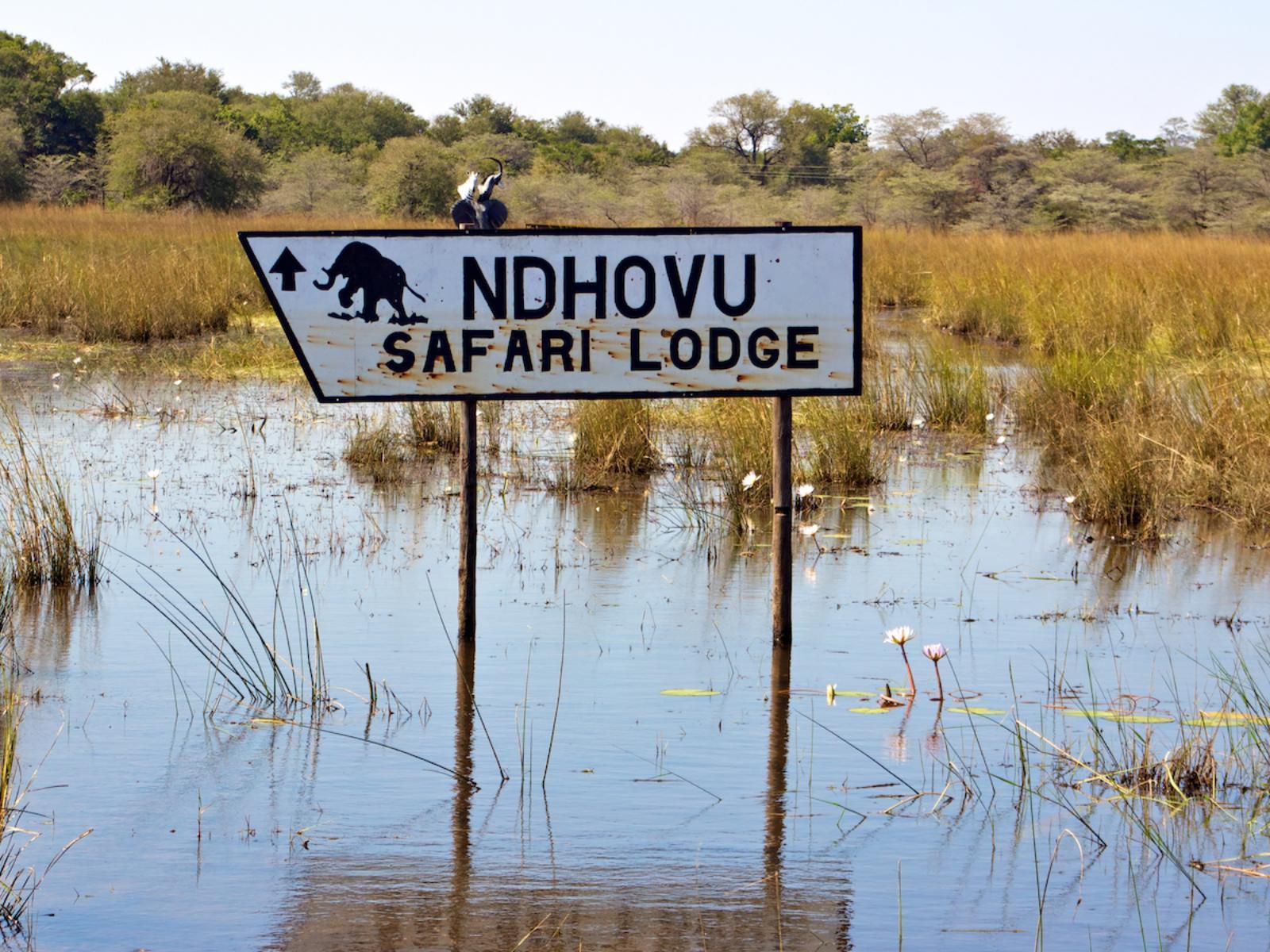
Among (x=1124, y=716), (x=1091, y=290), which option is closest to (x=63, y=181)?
(x=1091, y=290)

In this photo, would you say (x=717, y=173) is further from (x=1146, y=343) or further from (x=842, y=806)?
(x=842, y=806)

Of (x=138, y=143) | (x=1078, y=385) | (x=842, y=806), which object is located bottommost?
Result: (x=842, y=806)

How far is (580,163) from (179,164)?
25.1m

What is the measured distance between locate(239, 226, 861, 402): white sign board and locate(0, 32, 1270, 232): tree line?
97.3 feet

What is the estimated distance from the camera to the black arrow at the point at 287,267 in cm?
534

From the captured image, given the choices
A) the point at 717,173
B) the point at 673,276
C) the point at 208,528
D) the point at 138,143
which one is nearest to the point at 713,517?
the point at 208,528

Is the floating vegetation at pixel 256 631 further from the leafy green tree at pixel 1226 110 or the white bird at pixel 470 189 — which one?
the leafy green tree at pixel 1226 110

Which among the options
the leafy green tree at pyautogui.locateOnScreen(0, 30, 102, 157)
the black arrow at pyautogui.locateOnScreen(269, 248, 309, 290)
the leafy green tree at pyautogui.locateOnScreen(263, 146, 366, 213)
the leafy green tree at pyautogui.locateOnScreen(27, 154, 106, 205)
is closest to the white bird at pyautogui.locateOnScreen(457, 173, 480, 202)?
the black arrow at pyautogui.locateOnScreen(269, 248, 309, 290)

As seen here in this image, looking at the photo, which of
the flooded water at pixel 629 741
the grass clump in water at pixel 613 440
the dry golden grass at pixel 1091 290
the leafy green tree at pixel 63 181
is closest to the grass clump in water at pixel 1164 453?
the flooded water at pixel 629 741

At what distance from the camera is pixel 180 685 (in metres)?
5.36

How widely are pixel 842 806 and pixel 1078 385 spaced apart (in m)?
7.58

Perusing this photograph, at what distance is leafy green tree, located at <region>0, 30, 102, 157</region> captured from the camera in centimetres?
5119

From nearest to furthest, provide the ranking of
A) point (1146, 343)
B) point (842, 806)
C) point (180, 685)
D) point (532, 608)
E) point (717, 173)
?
point (842, 806) < point (180, 685) < point (532, 608) < point (1146, 343) < point (717, 173)

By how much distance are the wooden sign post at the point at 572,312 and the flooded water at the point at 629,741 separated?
3.36 feet
